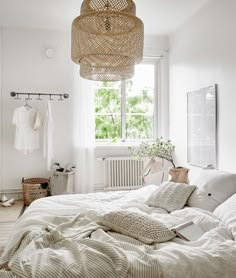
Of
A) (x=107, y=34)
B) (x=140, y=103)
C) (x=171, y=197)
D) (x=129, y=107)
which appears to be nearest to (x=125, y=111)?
(x=129, y=107)

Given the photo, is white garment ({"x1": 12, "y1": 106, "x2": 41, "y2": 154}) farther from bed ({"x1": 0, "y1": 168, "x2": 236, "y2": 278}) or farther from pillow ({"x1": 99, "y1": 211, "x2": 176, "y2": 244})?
pillow ({"x1": 99, "y1": 211, "x2": 176, "y2": 244})

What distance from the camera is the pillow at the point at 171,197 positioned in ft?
7.98

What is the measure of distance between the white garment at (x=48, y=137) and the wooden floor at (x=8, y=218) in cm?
70

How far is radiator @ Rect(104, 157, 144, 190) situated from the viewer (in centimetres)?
467

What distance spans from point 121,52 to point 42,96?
2.72 metres

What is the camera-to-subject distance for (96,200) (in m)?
2.67

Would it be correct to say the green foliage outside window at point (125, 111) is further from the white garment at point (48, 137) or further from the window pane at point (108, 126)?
the white garment at point (48, 137)

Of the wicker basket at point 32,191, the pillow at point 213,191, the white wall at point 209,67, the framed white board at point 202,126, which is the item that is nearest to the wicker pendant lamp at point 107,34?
the pillow at point 213,191

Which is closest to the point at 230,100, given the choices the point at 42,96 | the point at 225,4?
the point at 225,4

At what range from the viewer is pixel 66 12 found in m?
3.86

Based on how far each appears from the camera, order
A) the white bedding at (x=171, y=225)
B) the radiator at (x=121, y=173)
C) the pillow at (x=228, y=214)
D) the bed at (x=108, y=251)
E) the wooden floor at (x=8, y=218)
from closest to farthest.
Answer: the bed at (x=108, y=251) → the white bedding at (x=171, y=225) → the pillow at (x=228, y=214) → the wooden floor at (x=8, y=218) → the radiator at (x=121, y=173)

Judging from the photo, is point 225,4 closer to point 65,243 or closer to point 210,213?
point 210,213

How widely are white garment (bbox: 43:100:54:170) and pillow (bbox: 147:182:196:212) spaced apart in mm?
2233

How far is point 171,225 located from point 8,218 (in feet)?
7.83
